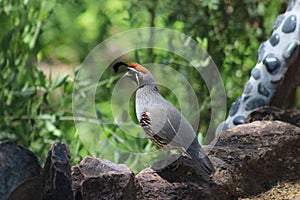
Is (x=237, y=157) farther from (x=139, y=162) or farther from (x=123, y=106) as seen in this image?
(x=123, y=106)

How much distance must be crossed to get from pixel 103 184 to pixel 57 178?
0.10 m

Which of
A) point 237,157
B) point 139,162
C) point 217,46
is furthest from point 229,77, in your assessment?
point 237,157

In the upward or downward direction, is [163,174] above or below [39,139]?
above

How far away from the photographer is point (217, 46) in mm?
3395

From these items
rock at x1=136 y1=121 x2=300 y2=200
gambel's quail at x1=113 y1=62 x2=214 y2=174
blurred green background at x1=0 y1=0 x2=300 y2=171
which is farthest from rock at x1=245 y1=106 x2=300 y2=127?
blurred green background at x1=0 y1=0 x2=300 y2=171

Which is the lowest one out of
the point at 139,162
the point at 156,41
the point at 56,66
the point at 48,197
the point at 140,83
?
the point at 56,66

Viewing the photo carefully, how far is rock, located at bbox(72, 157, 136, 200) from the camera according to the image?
1.55 metres

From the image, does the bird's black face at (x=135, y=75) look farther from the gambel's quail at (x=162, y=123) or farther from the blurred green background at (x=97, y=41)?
the blurred green background at (x=97, y=41)

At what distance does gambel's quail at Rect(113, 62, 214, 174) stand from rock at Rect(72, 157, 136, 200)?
0.67 feet

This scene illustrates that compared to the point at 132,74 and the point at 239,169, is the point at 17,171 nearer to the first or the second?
the point at 132,74

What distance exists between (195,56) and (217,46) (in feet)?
1.19

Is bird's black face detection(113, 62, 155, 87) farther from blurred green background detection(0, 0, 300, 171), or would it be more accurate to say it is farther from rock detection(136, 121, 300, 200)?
blurred green background detection(0, 0, 300, 171)

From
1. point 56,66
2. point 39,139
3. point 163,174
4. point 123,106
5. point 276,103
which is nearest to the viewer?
point 163,174

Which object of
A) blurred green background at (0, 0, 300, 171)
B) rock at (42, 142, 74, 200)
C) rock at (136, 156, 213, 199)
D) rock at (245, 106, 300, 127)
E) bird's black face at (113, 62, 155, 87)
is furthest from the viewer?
blurred green background at (0, 0, 300, 171)
